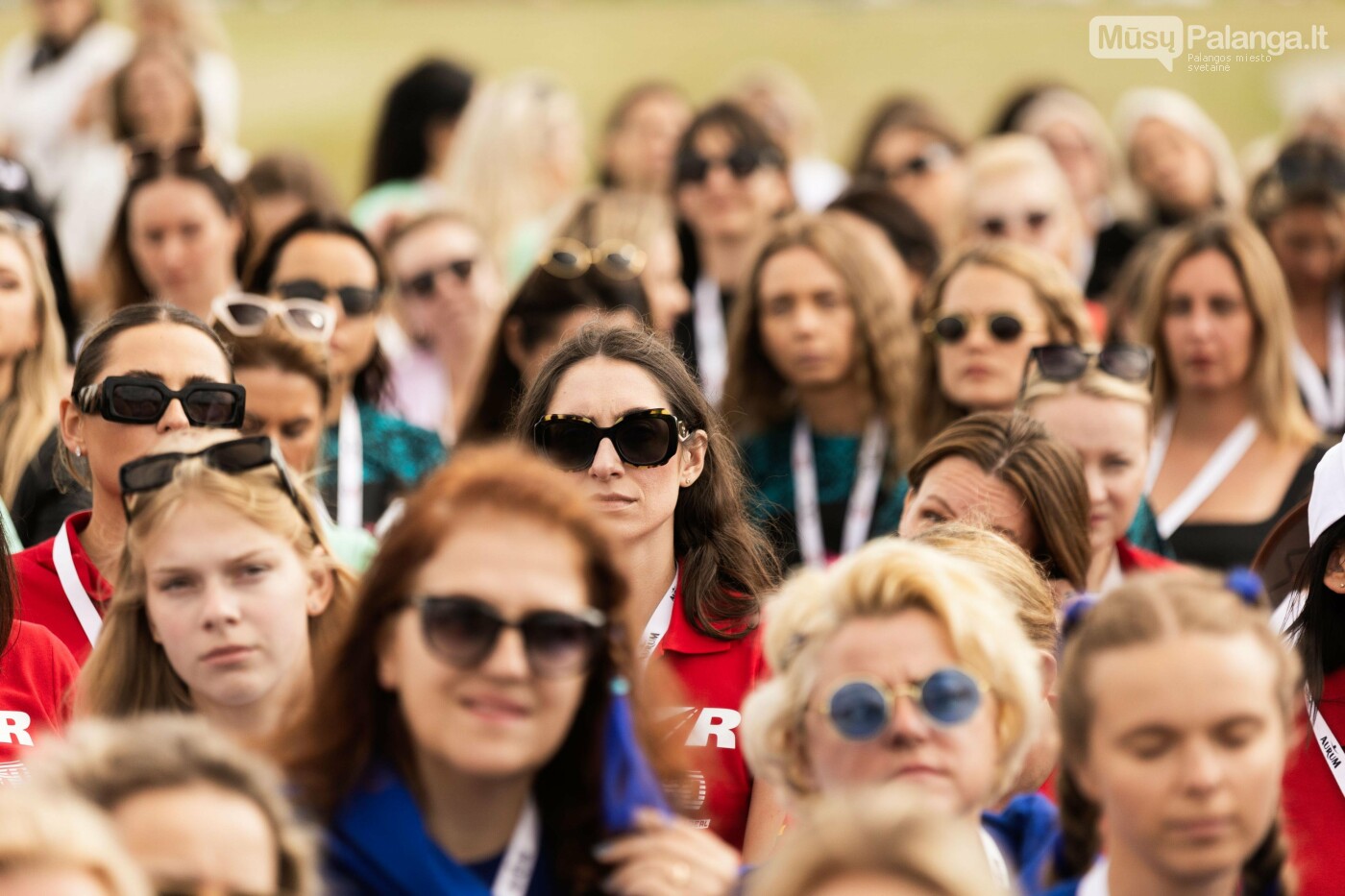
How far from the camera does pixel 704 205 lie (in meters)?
9.53

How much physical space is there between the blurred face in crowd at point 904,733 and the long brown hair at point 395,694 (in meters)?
0.39

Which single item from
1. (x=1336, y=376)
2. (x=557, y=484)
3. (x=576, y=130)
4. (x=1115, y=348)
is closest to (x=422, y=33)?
(x=576, y=130)

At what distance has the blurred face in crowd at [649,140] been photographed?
38.4 ft

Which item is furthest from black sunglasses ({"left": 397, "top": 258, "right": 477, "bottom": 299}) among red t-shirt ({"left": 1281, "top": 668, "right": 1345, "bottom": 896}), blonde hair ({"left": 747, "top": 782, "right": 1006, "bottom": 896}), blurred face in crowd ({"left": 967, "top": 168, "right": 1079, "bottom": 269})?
blonde hair ({"left": 747, "top": 782, "right": 1006, "bottom": 896})

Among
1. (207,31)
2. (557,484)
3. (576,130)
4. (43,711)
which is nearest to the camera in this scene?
(557,484)

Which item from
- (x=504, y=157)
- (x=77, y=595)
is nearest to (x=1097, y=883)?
(x=77, y=595)

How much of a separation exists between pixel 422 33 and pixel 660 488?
13.0 meters

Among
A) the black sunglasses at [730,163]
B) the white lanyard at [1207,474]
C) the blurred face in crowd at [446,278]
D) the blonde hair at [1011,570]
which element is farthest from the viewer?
the black sunglasses at [730,163]

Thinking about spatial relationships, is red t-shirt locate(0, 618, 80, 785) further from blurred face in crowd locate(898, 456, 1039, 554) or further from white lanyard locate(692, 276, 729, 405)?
white lanyard locate(692, 276, 729, 405)

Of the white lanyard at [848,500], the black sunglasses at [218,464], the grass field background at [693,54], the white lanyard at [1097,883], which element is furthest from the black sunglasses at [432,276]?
the grass field background at [693,54]

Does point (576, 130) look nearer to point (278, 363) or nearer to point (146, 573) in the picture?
point (278, 363)

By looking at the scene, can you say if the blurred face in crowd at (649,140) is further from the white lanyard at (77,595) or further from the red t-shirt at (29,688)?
the red t-shirt at (29,688)

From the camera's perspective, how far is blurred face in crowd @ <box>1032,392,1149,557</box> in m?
5.70

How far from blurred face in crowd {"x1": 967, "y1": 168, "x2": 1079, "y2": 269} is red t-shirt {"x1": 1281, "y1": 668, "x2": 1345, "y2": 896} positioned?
4337mm
